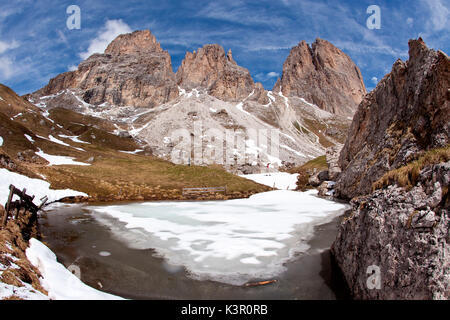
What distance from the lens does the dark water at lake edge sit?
9031mm

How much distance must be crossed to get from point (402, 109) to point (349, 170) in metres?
11.3

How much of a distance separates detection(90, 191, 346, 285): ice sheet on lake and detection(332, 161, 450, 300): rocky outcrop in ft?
12.8

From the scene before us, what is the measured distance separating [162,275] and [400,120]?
93.6 feet

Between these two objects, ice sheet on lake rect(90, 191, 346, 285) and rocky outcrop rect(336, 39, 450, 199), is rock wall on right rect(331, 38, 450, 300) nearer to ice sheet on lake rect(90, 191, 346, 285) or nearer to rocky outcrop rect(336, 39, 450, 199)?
rocky outcrop rect(336, 39, 450, 199)

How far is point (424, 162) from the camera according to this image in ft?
26.8

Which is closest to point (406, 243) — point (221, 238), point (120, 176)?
point (221, 238)

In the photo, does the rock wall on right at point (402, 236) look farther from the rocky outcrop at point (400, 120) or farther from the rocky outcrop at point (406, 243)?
the rocky outcrop at point (400, 120)

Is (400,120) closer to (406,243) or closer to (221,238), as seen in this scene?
(221,238)

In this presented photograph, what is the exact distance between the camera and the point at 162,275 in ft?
34.9

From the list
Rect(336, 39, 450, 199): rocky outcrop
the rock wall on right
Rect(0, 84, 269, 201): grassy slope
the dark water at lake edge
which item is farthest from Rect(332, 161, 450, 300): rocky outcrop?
Rect(0, 84, 269, 201): grassy slope

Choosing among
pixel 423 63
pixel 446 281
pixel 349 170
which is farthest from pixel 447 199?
pixel 349 170

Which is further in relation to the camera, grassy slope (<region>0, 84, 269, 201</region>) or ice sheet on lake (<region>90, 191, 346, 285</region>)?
grassy slope (<region>0, 84, 269, 201</region>)

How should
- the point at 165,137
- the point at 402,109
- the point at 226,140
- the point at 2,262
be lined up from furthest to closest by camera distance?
the point at 165,137 < the point at 226,140 < the point at 402,109 < the point at 2,262
